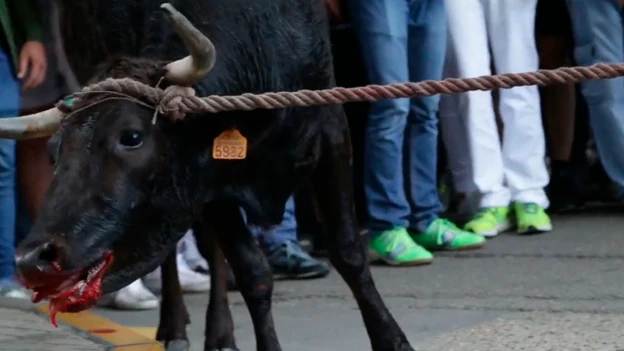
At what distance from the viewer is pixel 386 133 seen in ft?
20.0

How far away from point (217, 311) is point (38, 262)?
1551mm

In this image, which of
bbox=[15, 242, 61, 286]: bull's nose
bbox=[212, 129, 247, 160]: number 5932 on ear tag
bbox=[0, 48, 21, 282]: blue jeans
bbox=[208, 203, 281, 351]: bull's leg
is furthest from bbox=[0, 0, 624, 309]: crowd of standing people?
bbox=[15, 242, 61, 286]: bull's nose

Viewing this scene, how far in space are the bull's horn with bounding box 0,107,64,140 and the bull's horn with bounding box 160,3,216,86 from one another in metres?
0.37

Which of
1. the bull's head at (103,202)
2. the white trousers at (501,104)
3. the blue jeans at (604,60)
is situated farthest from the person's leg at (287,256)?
the bull's head at (103,202)

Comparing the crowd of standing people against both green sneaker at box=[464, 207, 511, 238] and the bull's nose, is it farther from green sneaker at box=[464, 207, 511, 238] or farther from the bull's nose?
the bull's nose

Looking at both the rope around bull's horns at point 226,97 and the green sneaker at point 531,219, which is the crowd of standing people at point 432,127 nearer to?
the green sneaker at point 531,219

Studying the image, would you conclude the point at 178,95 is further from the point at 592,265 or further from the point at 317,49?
the point at 592,265

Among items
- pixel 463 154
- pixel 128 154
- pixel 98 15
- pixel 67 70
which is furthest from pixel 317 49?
pixel 463 154

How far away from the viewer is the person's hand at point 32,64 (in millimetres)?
5492

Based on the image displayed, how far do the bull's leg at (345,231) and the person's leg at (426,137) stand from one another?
6.91 feet

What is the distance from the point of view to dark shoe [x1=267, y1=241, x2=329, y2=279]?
5.94 metres

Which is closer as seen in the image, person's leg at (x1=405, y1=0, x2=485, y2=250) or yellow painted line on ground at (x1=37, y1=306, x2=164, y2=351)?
yellow painted line on ground at (x1=37, y1=306, x2=164, y2=351)

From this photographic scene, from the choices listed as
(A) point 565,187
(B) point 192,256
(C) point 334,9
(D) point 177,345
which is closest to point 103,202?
(D) point 177,345

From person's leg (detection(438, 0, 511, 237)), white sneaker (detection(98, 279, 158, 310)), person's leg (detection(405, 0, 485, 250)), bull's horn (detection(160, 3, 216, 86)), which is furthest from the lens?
person's leg (detection(438, 0, 511, 237))
